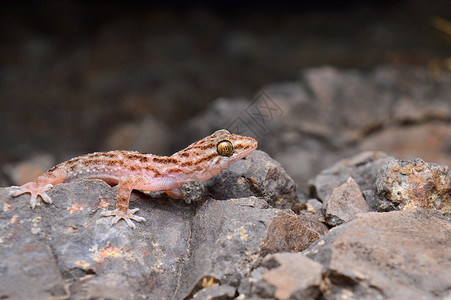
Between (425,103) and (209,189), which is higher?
(425,103)

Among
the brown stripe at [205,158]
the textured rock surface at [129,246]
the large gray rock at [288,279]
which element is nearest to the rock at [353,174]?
the textured rock surface at [129,246]

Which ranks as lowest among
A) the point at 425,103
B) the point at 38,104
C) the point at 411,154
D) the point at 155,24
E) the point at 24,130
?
the point at 411,154

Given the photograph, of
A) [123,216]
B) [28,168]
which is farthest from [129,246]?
[28,168]

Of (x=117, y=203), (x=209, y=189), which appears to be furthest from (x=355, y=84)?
(x=117, y=203)

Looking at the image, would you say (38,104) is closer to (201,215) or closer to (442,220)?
(201,215)

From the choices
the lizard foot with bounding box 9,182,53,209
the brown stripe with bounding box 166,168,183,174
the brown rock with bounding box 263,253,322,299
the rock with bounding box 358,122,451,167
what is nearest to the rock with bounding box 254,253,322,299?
the brown rock with bounding box 263,253,322,299

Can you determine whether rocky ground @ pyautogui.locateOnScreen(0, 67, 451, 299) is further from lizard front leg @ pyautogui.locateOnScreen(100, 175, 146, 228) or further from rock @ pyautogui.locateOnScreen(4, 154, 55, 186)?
Answer: rock @ pyautogui.locateOnScreen(4, 154, 55, 186)

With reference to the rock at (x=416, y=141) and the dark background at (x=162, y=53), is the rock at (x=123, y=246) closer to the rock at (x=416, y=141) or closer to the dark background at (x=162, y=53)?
the rock at (x=416, y=141)
